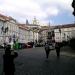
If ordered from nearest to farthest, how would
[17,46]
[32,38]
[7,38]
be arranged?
[17,46]
[7,38]
[32,38]

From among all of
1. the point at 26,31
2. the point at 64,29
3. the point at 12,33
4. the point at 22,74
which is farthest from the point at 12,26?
the point at 22,74

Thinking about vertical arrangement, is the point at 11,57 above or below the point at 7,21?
below

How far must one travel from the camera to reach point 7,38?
109500 millimetres

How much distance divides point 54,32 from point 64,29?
35.3 feet

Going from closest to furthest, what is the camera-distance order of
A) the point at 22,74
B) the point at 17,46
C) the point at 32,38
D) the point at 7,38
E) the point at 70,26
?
the point at 22,74 → the point at 17,46 → the point at 7,38 → the point at 32,38 → the point at 70,26

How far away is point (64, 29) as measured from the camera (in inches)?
7333

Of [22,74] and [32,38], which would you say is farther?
[32,38]

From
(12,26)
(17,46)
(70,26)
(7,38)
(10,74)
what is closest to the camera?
(10,74)

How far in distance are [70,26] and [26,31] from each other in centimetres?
4232

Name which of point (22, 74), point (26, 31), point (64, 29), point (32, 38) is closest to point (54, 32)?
point (64, 29)

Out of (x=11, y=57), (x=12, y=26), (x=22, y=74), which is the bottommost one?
(x=22, y=74)

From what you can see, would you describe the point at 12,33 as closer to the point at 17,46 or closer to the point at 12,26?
the point at 12,26

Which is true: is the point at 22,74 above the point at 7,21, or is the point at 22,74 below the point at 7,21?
below

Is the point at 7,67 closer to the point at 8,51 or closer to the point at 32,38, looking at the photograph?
the point at 8,51
